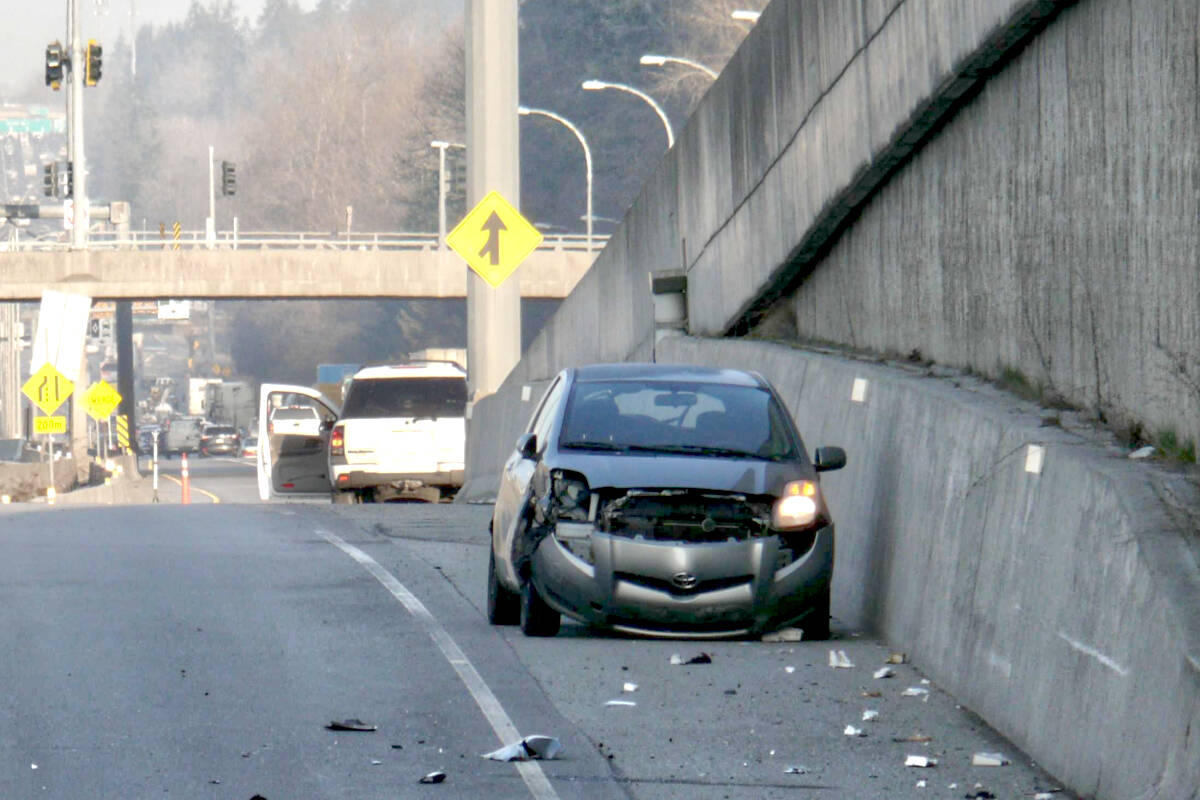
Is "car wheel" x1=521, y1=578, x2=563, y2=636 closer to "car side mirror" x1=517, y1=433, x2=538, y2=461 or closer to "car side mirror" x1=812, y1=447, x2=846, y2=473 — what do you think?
"car side mirror" x1=517, y1=433, x2=538, y2=461

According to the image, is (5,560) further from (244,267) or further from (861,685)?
(244,267)

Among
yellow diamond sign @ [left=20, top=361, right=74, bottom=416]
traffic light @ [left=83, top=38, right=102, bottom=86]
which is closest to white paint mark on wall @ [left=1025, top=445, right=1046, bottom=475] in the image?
yellow diamond sign @ [left=20, top=361, right=74, bottom=416]

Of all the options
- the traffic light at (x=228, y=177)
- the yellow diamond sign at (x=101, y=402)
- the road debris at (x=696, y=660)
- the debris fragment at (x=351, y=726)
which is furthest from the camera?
the traffic light at (x=228, y=177)

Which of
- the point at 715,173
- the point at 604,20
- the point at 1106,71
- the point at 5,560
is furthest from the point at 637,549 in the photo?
the point at 604,20

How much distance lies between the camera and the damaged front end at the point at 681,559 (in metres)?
10.7

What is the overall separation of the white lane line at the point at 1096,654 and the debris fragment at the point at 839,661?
2.55 metres

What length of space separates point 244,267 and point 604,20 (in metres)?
33.1

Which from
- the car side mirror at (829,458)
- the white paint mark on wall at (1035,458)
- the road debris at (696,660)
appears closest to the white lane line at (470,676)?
the road debris at (696,660)

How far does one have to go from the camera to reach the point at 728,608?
424 inches

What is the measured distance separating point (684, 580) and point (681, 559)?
12cm

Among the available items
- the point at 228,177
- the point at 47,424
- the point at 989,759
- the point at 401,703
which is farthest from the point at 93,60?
the point at 989,759

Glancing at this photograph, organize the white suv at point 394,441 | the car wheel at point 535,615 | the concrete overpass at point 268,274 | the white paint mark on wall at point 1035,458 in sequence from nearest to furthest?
the white paint mark on wall at point 1035,458 → the car wheel at point 535,615 → the white suv at point 394,441 → the concrete overpass at point 268,274

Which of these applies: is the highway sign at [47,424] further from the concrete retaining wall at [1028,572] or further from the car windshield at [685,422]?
the car windshield at [685,422]

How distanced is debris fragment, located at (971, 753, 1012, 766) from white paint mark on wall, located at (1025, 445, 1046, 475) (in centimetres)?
129
